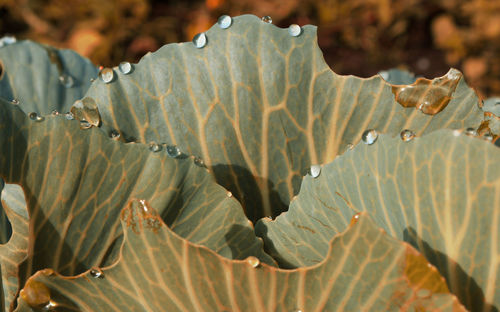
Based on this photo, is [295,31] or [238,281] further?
[295,31]

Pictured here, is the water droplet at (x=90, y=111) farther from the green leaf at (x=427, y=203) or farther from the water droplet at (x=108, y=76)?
the green leaf at (x=427, y=203)

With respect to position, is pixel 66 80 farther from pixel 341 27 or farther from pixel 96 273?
pixel 341 27

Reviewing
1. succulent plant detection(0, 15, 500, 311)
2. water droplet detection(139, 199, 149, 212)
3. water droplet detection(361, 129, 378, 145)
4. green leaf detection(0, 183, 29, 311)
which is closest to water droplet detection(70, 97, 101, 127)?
succulent plant detection(0, 15, 500, 311)

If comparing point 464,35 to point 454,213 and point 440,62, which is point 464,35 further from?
point 454,213

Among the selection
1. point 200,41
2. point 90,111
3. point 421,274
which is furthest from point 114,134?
point 421,274

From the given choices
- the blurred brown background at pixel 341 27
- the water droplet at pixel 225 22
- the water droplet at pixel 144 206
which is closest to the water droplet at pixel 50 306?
the water droplet at pixel 144 206
